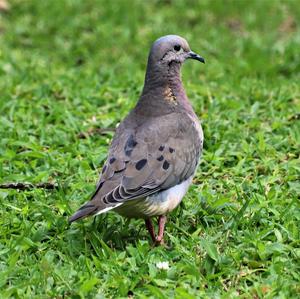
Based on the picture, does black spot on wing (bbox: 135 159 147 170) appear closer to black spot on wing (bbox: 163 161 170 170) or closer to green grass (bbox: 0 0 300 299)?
black spot on wing (bbox: 163 161 170 170)

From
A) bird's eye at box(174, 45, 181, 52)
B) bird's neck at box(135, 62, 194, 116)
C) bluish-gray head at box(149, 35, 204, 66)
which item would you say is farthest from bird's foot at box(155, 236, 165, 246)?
bird's eye at box(174, 45, 181, 52)

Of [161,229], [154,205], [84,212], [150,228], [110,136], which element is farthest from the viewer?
[110,136]

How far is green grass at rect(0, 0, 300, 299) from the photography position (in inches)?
213

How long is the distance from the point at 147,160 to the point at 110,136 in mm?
1885

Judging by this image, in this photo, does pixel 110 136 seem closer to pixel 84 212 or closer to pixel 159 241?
pixel 159 241

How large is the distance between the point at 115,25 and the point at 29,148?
444 cm

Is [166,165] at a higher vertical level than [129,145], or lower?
lower

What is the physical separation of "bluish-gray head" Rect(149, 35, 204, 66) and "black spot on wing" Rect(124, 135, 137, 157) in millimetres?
753

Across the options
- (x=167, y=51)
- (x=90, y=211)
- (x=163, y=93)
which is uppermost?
(x=167, y=51)

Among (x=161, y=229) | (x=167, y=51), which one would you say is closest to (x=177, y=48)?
(x=167, y=51)

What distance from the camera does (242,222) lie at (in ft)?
19.9

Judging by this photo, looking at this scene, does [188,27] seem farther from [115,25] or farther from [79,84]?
[79,84]

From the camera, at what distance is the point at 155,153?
5.95 m

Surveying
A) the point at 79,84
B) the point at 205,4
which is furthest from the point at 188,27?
the point at 79,84
